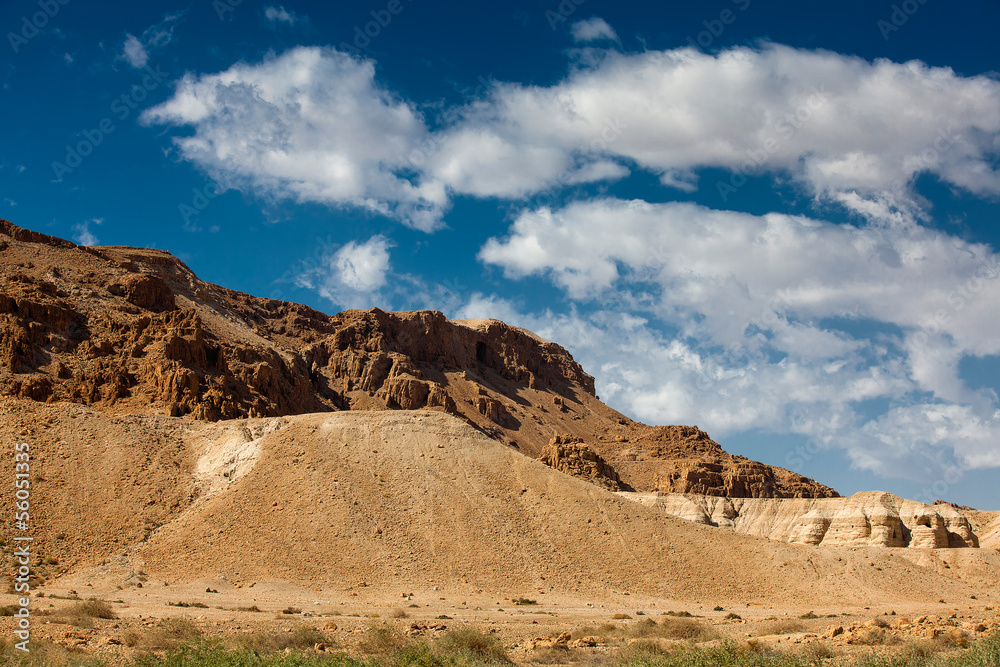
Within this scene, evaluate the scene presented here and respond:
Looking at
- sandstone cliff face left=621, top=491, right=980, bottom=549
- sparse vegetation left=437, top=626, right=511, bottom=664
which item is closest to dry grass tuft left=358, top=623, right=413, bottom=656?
sparse vegetation left=437, top=626, right=511, bottom=664

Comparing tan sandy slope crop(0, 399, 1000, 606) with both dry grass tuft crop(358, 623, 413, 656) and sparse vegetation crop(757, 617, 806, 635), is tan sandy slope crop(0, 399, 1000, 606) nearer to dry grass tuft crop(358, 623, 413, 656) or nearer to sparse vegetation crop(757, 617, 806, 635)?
sparse vegetation crop(757, 617, 806, 635)

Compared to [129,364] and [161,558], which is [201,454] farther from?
[129,364]

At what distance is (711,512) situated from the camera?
64.8m

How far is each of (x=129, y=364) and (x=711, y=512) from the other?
44.2 meters

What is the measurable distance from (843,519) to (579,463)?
85.6 feet

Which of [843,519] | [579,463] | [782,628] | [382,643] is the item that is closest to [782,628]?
[782,628]

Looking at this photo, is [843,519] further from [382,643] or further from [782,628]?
[382,643]

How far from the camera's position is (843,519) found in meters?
57.0

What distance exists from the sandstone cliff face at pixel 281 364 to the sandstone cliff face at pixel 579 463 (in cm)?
77

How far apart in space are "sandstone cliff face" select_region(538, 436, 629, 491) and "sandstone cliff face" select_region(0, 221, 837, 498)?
2.54 feet

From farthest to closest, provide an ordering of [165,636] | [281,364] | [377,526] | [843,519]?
1. [281,364]
2. [843,519]
3. [377,526]
4. [165,636]

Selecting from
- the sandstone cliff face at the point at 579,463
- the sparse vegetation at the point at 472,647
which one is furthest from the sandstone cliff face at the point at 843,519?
the sparse vegetation at the point at 472,647

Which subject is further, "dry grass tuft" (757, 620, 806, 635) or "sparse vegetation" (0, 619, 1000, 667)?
"dry grass tuft" (757, 620, 806, 635)

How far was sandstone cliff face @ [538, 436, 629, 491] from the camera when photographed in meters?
75.9
